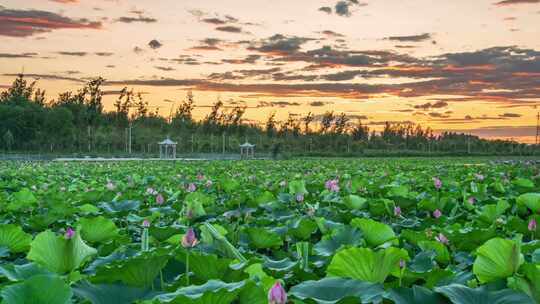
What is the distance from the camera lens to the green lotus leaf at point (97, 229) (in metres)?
2.41

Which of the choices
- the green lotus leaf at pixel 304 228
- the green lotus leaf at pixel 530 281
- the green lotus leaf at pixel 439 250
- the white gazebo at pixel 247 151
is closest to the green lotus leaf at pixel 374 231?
the green lotus leaf at pixel 439 250

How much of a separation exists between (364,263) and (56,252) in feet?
2.70

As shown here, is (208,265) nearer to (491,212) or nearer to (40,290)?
(40,290)

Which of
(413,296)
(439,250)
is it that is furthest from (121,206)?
(413,296)

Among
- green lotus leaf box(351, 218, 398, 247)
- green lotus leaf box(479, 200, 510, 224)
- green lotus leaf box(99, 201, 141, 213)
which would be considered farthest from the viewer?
green lotus leaf box(99, 201, 141, 213)

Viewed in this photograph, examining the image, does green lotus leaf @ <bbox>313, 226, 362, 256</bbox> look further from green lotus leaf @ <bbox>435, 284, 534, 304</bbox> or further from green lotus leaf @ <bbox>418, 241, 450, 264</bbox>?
green lotus leaf @ <bbox>435, 284, 534, 304</bbox>

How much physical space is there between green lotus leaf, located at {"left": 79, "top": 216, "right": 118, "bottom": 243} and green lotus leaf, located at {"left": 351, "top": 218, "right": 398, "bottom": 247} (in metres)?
0.99

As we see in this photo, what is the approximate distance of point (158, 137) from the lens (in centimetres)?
Result: 5766

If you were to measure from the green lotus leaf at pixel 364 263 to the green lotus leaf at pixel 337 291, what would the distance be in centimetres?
12

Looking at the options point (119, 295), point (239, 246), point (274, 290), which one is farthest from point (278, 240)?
point (274, 290)

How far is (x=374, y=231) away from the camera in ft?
7.30

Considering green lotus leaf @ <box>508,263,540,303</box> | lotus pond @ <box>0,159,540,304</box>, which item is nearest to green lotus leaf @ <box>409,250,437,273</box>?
lotus pond @ <box>0,159,540,304</box>

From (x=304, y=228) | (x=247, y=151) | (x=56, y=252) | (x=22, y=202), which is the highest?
(x=56, y=252)

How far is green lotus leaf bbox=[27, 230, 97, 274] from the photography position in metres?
1.60
